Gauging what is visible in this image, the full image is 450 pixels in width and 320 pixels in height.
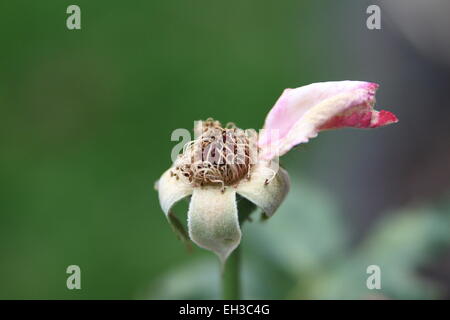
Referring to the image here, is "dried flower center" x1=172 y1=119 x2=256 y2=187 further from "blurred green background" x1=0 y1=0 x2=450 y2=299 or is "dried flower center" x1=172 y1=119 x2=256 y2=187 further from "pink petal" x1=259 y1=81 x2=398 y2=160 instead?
"blurred green background" x1=0 y1=0 x2=450 y2=299

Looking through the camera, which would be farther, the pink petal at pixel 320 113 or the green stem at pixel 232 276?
the green stem at pixel 232 276

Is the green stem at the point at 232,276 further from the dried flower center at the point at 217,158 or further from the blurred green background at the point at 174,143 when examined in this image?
the blurred green background at the point at 174,143

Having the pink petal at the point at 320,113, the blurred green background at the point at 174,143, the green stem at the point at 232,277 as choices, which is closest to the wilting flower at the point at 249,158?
the pink petal at the point at 320,113

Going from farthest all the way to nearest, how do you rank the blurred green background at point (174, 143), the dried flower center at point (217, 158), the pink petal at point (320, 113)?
the blurred green background at point (174, 143)
the dried flower center at point (217, 158)
the pink petal at point (320, 113)

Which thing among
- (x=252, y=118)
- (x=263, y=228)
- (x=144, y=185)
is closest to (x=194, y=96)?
(x=252, y=118)

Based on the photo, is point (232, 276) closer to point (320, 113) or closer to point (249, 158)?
point (249, 158)
